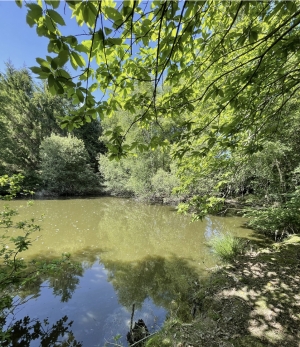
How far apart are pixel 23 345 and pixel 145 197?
1186 cm

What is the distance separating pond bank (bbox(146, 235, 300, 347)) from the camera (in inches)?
79.4

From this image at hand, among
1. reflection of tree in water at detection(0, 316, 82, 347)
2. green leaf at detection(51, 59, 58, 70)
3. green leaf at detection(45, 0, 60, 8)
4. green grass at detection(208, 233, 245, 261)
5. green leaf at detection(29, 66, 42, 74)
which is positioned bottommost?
reflection of tree in water at detection(0, 316, 82, 347)

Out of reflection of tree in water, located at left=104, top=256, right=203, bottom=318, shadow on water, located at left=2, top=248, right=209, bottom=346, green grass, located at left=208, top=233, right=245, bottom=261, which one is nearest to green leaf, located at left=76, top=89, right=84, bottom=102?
shadow on water, located at left=2, top=248, right=209, bottom=346

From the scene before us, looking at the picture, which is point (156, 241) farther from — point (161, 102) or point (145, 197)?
point (145, 197)

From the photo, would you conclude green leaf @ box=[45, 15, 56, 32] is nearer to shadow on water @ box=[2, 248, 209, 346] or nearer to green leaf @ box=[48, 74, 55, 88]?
green leaf @ box=[48, 74, 55, 88]

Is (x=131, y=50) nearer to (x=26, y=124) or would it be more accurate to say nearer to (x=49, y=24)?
(x=49, y=24)

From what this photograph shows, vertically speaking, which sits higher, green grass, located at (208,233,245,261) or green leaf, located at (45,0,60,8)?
green leaf, located at (45,0,60,8)

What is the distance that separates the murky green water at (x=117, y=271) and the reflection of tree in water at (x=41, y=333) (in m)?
0.11

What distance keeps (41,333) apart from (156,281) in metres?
2.20

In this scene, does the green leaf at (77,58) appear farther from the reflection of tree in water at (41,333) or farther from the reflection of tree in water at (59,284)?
the reflection of tree in water at (59,284)

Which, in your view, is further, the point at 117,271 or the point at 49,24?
the point at 117,271

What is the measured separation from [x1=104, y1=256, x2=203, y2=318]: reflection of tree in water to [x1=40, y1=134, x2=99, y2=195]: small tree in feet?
43.3

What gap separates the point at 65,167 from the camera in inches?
656

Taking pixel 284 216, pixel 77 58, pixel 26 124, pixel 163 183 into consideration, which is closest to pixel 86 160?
pixel 26 124
